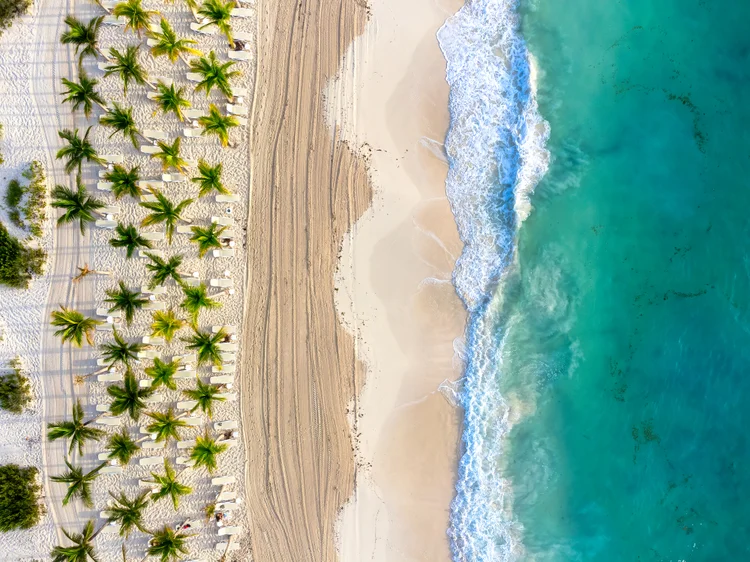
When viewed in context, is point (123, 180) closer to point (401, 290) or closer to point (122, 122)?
point (122, 122)

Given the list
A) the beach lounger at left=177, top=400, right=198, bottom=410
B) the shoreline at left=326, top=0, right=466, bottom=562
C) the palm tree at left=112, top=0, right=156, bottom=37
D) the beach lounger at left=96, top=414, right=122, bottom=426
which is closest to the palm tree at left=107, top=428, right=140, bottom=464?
the beach lounger at left=96, top=414, right=122, bottom=426

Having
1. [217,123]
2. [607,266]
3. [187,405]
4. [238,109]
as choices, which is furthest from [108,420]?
[607,266]

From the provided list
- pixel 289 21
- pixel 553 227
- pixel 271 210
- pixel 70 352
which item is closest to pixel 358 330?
pixel 271 210

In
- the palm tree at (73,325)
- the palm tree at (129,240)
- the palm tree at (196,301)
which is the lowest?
the palm tree at (73,325)

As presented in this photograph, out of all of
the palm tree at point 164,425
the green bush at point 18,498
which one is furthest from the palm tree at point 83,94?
the green bush at point 18,498

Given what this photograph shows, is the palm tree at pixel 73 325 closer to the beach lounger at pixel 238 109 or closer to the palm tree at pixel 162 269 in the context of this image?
the palm tree at pixel 162 269

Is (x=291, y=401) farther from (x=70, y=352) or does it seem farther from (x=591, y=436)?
(x=591, y=436)

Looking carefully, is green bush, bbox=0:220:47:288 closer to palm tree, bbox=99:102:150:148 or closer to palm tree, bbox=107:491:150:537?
palm tree, bbox=99:102:150:148
